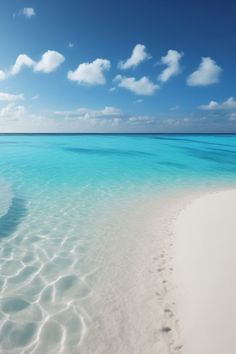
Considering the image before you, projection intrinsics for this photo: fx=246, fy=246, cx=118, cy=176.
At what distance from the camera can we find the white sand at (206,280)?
125 inches

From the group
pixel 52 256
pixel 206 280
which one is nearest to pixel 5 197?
pixel 52 256

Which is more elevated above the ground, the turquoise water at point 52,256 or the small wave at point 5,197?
the small wave at point 5,197

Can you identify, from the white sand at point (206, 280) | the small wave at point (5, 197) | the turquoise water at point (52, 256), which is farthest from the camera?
the small wave at point (5, 197)

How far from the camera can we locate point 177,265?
5.04 metres

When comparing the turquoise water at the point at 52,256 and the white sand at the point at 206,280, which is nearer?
the white sand at the point at 206,280

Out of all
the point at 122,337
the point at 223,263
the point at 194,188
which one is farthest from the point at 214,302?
the point at 194,188

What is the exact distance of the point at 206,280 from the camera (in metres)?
4.34

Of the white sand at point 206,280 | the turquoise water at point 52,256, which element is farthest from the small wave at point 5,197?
the white sand at point 206,280

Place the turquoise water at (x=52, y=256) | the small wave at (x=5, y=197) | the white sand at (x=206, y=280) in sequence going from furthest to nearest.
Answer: the small wave at (x=5, y=197) → the turquoise water at (x=52, y=256) → the white sand at (x=206, y=280)

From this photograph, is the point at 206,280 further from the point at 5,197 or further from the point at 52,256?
the point at 5,197

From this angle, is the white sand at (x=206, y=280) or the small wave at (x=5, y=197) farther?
the small wave at (x=5, y=197)

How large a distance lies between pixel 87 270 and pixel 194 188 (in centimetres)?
881

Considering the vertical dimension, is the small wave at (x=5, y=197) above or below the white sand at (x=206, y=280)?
above

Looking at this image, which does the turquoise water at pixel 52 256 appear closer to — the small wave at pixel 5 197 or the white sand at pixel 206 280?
the small wave at pixel 5 197
